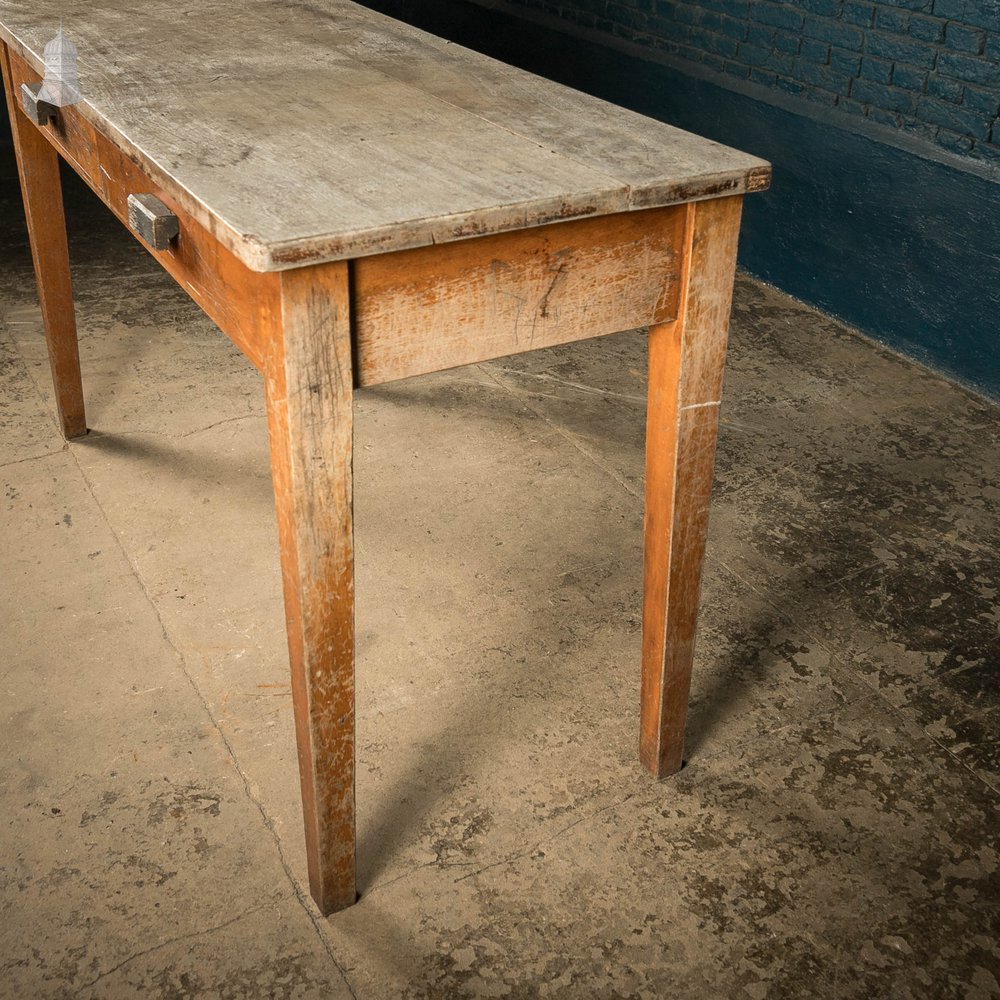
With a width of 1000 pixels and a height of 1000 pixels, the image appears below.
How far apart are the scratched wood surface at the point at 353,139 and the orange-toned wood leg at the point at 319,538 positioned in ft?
0.26

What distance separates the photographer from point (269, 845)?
63.7 inches

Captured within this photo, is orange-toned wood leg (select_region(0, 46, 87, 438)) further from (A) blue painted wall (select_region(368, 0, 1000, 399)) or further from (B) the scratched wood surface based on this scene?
(A) blue painted wall (select_region(368, 0, 1000, 399))

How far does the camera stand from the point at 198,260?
1.33m

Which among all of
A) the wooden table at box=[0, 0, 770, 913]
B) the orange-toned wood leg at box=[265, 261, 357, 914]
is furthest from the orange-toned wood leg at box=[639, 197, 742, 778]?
the orange-toned wood leg at box=[265, 261, 357, 914]

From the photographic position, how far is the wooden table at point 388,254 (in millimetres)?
1173

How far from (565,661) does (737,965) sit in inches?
25.8

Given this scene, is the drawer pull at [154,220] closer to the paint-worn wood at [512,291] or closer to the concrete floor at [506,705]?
the paint-worn wood at [512,291]

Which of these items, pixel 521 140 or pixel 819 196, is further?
pixel 819 196

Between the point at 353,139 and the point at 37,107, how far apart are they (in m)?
0.74

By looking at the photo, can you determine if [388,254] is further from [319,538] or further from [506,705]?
[506,705]

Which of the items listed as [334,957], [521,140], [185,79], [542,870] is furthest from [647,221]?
[334,957]

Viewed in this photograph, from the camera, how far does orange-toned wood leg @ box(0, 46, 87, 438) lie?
2250 mm

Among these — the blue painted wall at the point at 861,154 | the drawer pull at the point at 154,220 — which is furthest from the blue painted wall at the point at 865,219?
Answer: the drawer pull at the point at 154,220

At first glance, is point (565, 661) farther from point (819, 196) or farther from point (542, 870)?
point (819, 196)
